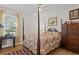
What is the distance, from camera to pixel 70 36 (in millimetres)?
2232

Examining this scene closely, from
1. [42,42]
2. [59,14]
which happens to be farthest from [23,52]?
[59,14]

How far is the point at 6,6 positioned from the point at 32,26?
0.64 meters

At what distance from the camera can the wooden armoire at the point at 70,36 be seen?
2170 millimetres

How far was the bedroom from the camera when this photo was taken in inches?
85.6

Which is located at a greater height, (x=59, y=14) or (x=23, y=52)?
(x=59, y=14)

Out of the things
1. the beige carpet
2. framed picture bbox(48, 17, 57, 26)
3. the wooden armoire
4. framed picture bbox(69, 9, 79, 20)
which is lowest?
the beige carpet

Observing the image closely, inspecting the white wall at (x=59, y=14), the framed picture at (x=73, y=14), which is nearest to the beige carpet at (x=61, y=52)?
the white wall at (x=59, y=14)

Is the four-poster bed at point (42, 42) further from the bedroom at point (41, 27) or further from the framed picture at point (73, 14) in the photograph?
the framed picture at point (73, 14)

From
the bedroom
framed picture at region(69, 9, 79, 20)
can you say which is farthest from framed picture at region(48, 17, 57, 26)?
framed picture at region(69, 9, 79, 20)

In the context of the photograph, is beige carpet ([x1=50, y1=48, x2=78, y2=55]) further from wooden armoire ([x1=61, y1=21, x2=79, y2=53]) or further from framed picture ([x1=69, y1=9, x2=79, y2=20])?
framed picture ([x1=69, y1=9, x2=79, y2=20])

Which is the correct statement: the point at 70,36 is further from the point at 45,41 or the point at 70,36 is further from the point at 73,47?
the point at 45,41

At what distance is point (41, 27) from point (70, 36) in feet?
2.04
